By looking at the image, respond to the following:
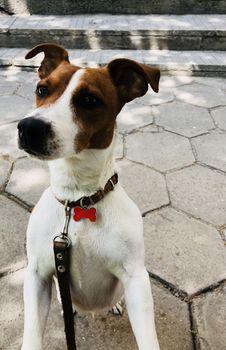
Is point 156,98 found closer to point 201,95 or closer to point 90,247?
point 201,95

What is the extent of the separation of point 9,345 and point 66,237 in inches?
31.2

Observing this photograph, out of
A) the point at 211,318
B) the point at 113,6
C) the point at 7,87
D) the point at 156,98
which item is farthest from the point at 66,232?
the point at 113,6

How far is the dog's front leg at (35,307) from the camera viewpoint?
5.38 ft

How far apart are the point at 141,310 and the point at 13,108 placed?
3391 millimetres

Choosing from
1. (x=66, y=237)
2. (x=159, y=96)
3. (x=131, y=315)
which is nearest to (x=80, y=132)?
(x=66, y=237)

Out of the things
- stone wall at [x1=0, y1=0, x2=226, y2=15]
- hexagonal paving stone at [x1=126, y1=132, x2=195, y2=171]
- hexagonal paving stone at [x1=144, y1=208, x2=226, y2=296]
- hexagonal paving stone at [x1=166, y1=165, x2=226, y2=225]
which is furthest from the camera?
stone wall at [x1=0, y1=0, x2=226, y2=15]

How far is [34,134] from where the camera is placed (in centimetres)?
143

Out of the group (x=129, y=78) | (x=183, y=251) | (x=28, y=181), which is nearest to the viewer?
(x=129, y=78)

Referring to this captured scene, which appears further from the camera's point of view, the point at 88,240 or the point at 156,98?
the point at 156,98

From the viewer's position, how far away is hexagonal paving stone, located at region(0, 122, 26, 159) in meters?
3.66

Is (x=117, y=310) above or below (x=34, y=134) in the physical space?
below

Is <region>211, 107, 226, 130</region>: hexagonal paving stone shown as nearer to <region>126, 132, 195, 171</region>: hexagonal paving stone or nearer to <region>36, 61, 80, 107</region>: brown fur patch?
<region>126, 132, 195, 171</region>: hexagonal paving stone

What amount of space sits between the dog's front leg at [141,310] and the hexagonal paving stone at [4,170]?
6.04 ft

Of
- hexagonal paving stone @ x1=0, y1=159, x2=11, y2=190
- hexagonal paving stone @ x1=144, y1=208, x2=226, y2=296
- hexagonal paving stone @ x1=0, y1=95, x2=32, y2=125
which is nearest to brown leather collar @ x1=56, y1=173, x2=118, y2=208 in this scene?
hexagonal paving stone @ x1=144, y1=208, x2=226, y2=296
